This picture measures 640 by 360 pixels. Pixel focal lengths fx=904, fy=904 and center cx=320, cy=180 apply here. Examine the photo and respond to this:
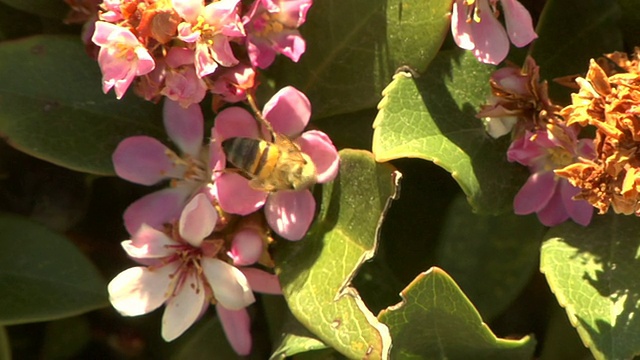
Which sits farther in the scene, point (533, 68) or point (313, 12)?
point (313, 12)

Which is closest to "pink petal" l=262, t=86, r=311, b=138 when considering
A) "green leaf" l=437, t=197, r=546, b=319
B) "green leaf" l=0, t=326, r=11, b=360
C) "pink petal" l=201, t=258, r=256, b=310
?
"pink petal" l=201, t=258, r=256, b=310

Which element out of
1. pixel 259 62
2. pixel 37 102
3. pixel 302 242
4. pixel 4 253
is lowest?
pixel 4 253

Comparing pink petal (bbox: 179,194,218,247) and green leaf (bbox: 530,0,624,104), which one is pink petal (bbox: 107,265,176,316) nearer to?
pink petal (bbox: 179,194,218,247)

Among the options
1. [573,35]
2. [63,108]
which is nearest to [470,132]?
[573,35]

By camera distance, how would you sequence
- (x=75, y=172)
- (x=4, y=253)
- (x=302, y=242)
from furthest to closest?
(x=75, y=172)
(x=4, y=253)
(x=302, y=242)

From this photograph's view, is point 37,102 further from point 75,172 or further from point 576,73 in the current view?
point 576,73

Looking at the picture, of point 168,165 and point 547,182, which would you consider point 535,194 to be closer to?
point 547,182

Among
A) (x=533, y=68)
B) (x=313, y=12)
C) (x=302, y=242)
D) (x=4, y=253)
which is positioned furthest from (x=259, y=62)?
(x=4, y=253)
